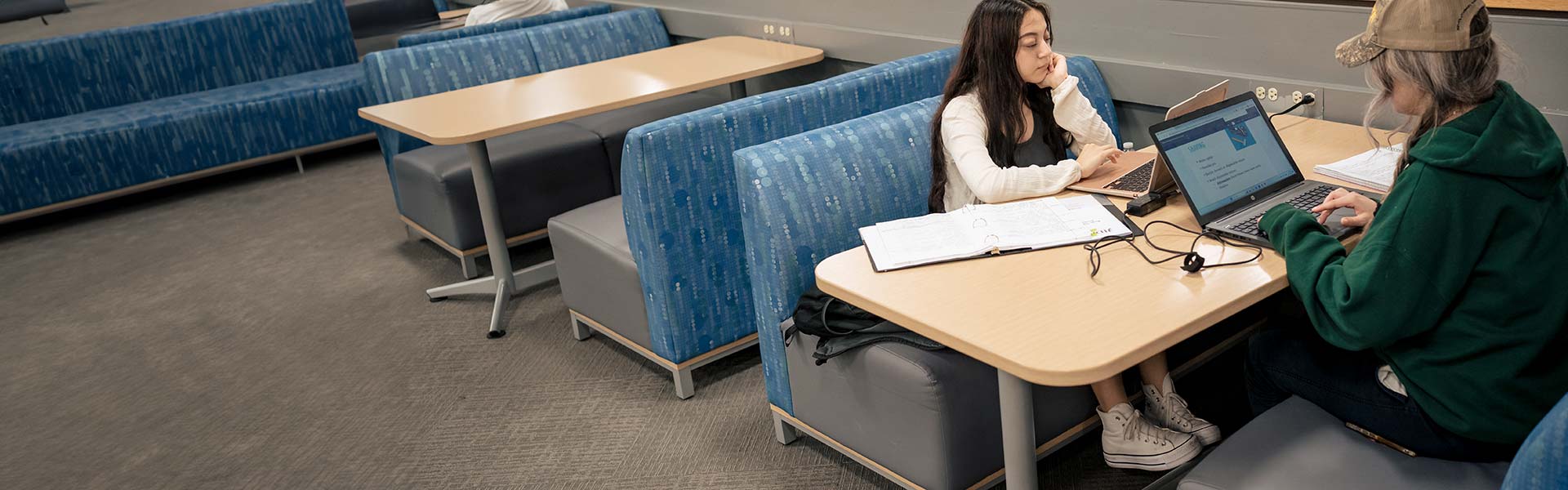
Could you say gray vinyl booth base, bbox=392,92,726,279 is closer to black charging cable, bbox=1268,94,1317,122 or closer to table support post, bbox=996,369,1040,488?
black charging cable, bbox=1268,94,1317,122

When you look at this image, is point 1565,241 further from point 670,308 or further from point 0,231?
point 0,231

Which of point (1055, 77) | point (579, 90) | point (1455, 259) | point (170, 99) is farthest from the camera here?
point (170, 99)

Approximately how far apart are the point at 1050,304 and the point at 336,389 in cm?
240

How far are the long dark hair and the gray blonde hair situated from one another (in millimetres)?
922

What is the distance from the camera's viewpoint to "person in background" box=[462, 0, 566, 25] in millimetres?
5414

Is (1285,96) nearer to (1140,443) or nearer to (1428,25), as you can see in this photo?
(1140,443)

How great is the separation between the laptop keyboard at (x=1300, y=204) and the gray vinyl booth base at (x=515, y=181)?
2.75 metres

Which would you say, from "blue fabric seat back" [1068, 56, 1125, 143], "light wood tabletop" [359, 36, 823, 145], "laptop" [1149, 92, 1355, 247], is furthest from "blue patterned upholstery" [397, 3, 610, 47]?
"laptop" [1149, 92, 1355, 247]

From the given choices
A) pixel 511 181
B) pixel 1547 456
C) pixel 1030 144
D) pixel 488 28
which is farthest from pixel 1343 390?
pixel 488 28

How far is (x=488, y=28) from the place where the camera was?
502 centimetres

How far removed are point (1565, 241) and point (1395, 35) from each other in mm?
386

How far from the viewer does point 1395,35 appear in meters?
1.74

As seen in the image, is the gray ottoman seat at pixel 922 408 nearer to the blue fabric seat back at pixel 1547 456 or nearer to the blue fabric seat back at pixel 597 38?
the blue fabric seat back at pixel 1547 456

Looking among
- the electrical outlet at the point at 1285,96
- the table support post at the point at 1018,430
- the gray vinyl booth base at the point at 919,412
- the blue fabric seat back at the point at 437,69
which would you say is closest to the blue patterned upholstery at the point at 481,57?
the blue fabric seat back at the point at 437,69
